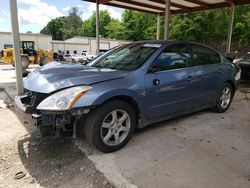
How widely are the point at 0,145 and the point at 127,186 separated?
6.65 ft

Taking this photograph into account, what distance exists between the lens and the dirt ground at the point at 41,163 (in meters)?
2.34

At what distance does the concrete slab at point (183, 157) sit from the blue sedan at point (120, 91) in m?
0.28

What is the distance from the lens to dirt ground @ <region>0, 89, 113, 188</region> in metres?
2.34

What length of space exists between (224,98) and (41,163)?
3.87 m

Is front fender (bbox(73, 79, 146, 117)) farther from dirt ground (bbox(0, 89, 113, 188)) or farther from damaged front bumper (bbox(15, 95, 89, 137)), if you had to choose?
dirt ground (bbox(0, 89, 113, 188))

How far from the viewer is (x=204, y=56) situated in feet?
14.0

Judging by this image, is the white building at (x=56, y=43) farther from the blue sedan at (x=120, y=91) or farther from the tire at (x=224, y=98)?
the blue sedan at (x=120, y=91)

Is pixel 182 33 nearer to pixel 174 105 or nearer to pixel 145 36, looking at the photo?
pixel 145 36

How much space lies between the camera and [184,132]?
363 cm

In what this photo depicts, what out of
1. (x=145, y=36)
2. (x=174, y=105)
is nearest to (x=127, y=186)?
(x=174, y=105)

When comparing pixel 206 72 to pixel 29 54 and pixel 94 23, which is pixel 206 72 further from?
pixel 94 23

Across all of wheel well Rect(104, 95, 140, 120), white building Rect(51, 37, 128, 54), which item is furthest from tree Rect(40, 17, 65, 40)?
wheel well Rect(104, 95, 140, 120)

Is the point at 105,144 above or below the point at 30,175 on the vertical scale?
above

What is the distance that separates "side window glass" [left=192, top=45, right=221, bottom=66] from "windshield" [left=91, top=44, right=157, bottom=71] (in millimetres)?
994
